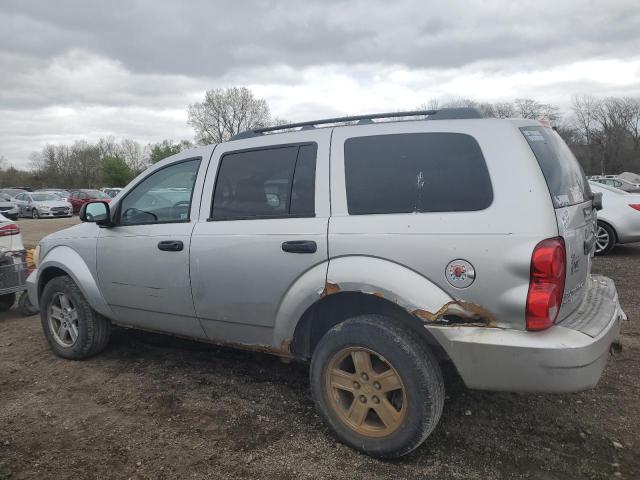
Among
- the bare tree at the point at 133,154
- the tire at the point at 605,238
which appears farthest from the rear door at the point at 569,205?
the bare tree at the point at 133,154

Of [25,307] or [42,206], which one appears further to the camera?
[42,206]

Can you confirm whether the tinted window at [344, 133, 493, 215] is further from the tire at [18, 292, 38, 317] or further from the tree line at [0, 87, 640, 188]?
the tree line at [0, 87, 640, 188]

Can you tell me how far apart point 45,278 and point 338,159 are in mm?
3230

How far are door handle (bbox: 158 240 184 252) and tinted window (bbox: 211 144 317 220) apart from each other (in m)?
0.32

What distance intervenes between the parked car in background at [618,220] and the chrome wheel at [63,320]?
26.9 ft

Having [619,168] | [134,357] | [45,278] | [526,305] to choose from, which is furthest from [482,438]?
[619,168]

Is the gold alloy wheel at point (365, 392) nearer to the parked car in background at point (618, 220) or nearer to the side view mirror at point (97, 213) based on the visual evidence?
the side view mirror at point (97, 213)

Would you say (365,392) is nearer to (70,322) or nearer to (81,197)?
(70,322)

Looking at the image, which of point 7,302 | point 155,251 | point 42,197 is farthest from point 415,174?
point 42,197

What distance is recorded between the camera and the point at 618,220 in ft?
28.5

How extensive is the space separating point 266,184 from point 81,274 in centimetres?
197

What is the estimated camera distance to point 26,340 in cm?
519

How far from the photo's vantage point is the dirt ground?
2732 millimetres

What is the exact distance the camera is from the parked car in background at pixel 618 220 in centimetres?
859
